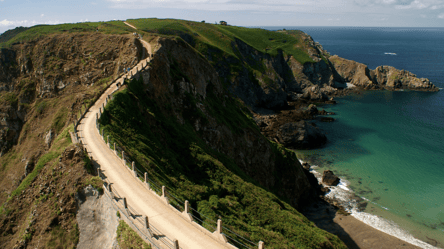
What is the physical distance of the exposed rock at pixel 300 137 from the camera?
262 feet

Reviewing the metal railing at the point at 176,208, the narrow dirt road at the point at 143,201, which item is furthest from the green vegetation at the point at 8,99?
the narrow dirt road at the point at 143,201

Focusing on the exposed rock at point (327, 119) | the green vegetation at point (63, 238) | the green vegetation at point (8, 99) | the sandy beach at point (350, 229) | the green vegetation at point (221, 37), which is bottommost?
the sandy beach at point (350, 229)

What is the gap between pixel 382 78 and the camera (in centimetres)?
15050

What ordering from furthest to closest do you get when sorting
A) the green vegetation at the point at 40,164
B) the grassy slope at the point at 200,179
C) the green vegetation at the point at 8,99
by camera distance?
the green vegetation at the point at 8,99 < the grassy slope at the point at 200,179 < the green vegetation at the point at 40,164

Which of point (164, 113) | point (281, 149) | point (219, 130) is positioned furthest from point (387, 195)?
point (164, 113)

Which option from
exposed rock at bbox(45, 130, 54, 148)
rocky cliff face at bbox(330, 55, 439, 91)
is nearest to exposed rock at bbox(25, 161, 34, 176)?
exposed rock at bbox(45, 130, 54, 148)

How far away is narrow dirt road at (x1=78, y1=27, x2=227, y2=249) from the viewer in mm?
17688

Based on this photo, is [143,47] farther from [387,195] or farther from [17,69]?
[387,195]

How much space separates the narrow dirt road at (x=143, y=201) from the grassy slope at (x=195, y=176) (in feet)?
7.58

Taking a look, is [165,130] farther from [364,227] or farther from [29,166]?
[364,227]

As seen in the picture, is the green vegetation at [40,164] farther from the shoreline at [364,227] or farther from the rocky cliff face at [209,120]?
the shoreline at [364,227]

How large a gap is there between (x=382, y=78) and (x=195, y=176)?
154m

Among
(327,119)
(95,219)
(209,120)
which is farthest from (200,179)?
(327,119)

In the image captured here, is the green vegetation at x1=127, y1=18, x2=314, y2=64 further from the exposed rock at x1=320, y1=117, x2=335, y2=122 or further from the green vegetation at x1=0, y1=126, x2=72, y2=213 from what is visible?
the green vegetation at x1=0, y1=126, x2=72, y2=213
